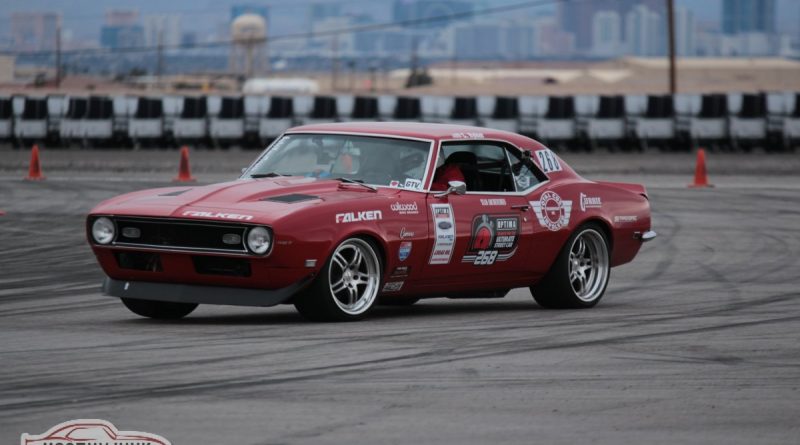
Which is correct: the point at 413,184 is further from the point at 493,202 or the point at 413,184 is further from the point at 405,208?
the point at 493,202

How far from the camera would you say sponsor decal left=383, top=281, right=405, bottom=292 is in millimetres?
9720

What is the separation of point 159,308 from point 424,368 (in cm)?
284

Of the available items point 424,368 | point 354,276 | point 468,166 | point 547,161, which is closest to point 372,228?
point 354,276

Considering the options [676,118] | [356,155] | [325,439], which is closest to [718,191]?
[676,118]

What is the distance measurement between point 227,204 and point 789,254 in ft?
26.4

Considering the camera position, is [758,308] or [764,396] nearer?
[764,396]

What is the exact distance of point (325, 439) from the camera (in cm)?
593

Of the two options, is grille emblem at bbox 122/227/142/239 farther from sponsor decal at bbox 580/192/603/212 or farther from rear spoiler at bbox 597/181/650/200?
rear spoiler at bbox 597/181/650/200

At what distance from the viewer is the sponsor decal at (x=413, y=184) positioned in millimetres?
10047

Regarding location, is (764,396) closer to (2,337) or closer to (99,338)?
(99,338)

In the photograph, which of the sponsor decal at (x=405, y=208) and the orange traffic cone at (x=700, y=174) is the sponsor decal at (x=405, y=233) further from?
the orange traffic cone at (x=700, y=174)

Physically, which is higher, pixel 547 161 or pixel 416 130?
pixel 416 130

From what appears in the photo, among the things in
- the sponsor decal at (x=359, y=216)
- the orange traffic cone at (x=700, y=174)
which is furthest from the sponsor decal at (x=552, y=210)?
the orange traffic cone at (x=700, y=174)

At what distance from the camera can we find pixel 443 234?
10.0 meters
